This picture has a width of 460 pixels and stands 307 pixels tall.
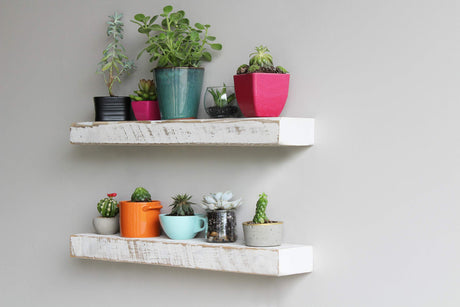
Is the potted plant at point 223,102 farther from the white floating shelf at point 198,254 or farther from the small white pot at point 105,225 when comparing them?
the small white pot at point 105,225

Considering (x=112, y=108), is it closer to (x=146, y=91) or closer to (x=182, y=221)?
(x=146, y=91)

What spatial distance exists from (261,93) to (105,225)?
24.1 inches

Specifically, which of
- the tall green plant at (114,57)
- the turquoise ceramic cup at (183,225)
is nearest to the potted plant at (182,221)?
the turquoise ceramic cup at (183,225)

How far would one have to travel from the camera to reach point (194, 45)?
1.79 metres

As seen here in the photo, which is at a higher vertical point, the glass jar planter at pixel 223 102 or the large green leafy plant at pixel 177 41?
the large green leafy plant at pixel 177 41

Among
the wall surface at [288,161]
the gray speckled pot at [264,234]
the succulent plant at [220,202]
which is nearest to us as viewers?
the wall surface at [288,161]

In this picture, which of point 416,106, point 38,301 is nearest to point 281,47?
point 416,106

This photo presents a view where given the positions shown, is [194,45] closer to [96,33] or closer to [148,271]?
[96,33]

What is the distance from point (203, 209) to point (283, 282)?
0.96 ft

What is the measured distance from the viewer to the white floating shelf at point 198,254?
158 centimetres

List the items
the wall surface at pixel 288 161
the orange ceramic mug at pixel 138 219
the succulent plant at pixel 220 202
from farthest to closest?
the orange ceramic mug at pixel 138 219 → the succulent plant at pixel 220 202 → the wall surface at pixel 288 161

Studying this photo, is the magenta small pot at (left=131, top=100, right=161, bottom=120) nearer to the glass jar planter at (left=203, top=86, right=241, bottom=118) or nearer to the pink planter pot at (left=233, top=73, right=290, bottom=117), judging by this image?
the glass jar planter at (left=203, top=86, right=241, bottom=118)

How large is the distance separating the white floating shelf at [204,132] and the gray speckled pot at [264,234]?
19 centimetres

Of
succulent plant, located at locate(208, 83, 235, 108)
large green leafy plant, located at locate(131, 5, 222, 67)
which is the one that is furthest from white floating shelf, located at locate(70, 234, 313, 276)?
large green leafy plant, located at locate(131, 5, 222, 67)
